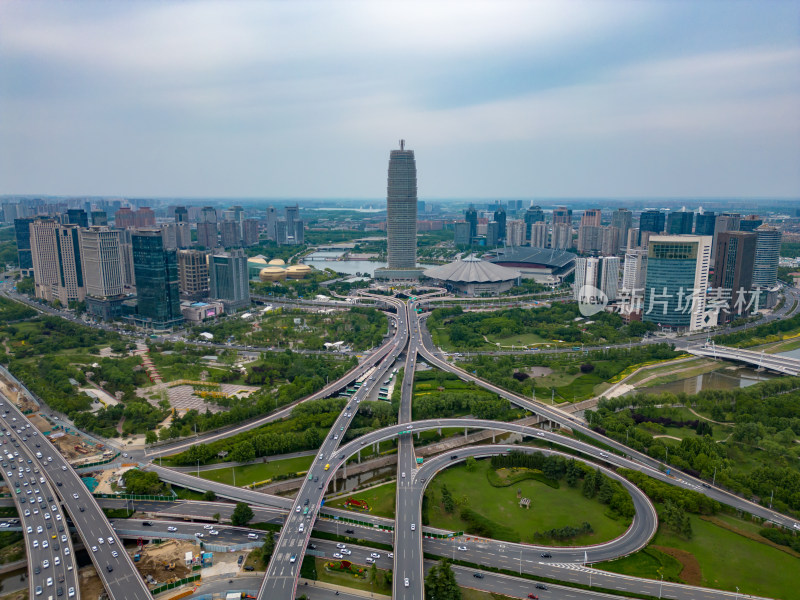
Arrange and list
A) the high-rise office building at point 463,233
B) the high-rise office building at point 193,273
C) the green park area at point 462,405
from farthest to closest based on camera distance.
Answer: the high-rise office building at point 463,233 < the high-rise office building at point 193,273 < the green park area at point 462,405

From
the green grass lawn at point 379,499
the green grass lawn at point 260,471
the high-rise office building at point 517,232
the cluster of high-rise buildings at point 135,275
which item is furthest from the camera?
the high-rise office building at point 517,232

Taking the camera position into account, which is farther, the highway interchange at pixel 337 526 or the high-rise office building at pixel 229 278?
the high-rise office building at pixel 229 278

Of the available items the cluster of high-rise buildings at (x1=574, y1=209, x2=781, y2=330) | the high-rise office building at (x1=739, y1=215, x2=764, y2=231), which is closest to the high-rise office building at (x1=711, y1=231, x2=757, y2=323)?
the cluster of high-rise buildings at (x1=574, y1=209, x2=781, y2=330)

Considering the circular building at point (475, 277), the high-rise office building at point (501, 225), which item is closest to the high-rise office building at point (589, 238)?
the high-rise office building at point (501, 225)

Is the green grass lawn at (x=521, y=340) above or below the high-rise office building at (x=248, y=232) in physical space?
below

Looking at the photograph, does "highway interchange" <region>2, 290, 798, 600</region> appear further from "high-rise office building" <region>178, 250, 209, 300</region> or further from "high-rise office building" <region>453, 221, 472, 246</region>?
"high-rise office building" <region>453, 221, 472, 246</region>

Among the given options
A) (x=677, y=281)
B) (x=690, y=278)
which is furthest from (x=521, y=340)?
(x=690, y=278)

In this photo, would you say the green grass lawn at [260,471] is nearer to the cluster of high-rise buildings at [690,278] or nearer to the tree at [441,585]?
the tree at [441,585]
